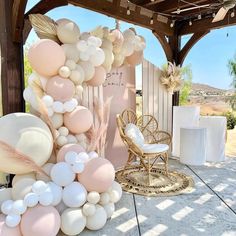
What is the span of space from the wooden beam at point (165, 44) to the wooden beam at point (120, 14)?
92 millimetres

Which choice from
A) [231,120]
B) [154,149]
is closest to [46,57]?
[154,149]

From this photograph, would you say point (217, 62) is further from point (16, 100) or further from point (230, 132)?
point (16, 100)

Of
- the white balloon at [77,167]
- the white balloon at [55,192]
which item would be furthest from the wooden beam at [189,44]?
the white balloon at [55,192]

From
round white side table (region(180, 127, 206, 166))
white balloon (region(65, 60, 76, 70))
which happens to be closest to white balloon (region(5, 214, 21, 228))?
white balloon (region(65, 60, 76, 70))

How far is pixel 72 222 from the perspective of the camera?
211 cm

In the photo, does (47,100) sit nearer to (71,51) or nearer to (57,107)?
(57,107)

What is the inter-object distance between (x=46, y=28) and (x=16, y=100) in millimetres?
817

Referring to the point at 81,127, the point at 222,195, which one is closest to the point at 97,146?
the point at 81,127

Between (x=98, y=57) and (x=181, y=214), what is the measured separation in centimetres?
182

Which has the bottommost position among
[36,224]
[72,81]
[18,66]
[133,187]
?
[133,187]

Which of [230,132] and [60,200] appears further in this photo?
[230,132]

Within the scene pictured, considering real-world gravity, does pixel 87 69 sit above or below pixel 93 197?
above

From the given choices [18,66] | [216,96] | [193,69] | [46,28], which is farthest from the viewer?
[216,96]

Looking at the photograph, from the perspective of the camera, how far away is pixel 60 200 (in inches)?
86.0
